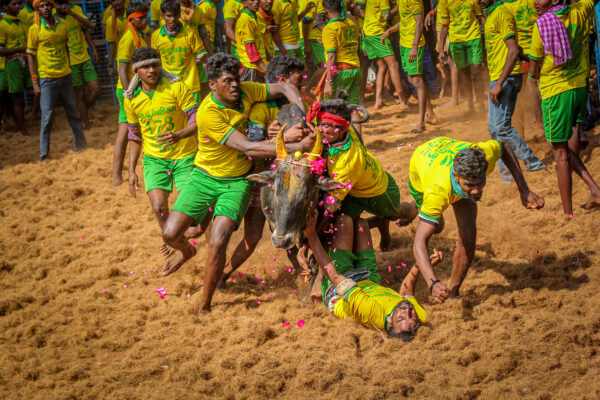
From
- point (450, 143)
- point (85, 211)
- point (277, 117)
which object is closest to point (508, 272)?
point (450, 143)

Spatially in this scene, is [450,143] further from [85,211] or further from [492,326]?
[85,211]

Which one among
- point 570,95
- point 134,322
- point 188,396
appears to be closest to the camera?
point 188,396

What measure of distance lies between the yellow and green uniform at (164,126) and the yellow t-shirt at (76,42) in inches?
189

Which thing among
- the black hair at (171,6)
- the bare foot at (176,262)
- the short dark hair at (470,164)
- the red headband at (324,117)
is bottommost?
the bare foot at (176,262)

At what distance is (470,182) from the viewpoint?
486 centimetres

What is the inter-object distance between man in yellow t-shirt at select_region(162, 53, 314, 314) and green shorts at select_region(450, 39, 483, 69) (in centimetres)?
468

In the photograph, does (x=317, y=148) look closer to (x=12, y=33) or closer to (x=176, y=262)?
(x=176, y=262)

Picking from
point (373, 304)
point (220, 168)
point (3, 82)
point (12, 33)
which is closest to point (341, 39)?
point (220, 168)

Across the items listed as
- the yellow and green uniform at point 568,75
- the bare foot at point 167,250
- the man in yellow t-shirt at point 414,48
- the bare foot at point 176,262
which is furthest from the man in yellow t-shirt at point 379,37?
the bare foot at point 176,262

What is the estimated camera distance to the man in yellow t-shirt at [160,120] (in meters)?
6.69

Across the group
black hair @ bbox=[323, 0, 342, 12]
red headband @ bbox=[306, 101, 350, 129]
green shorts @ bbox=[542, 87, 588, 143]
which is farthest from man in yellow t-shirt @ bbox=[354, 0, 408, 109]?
red headband @ bbox=[306, 101, 350, 129]

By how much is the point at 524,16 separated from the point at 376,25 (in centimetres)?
279

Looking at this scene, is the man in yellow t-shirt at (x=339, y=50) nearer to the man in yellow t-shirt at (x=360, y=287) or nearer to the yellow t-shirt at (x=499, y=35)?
the yellow t-shirt at (x=499, y=35)

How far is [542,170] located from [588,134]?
1142mm
